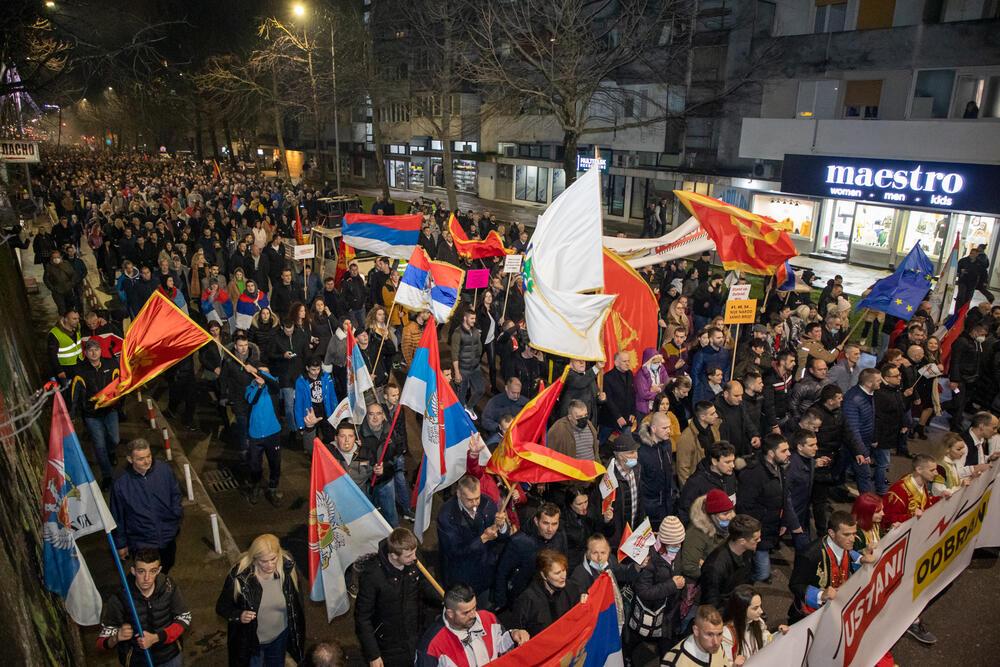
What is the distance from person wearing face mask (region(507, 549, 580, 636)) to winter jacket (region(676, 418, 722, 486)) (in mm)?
2786

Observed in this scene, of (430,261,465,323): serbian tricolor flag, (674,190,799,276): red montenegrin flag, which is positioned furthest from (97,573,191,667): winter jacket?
(674,190,799,276): red montenegrin flag

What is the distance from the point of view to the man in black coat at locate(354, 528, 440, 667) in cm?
496

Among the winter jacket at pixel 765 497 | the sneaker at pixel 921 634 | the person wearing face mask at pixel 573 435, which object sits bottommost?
the sneaker at pixel 921 634

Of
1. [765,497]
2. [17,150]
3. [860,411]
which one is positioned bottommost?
[765,497]

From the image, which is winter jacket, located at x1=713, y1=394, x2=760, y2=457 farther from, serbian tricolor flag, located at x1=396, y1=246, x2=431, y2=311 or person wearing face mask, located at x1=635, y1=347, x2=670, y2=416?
serbian tricolor flag, located at x1=396, y1=246, x2=431, y2=311

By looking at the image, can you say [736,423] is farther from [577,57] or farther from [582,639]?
[577,57]

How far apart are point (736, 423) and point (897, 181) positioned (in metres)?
18.1

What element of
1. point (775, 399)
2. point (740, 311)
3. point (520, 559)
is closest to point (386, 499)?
point (520, 559)

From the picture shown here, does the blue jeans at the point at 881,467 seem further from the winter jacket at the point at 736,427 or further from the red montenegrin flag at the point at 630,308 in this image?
the red montenegrin flag at the point at 630,308

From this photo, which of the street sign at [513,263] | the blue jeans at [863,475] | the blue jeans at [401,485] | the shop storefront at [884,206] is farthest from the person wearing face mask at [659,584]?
the shop storefront at [884,206]

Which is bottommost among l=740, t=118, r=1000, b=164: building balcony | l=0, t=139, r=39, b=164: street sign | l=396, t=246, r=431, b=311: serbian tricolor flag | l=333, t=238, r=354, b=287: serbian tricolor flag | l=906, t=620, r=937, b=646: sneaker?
l=906, t=620, r=937, b=646: sneaker

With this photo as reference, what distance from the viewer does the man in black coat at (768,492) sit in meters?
6.75

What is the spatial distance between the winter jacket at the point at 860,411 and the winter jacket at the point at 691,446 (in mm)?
1763

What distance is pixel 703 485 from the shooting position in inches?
255
